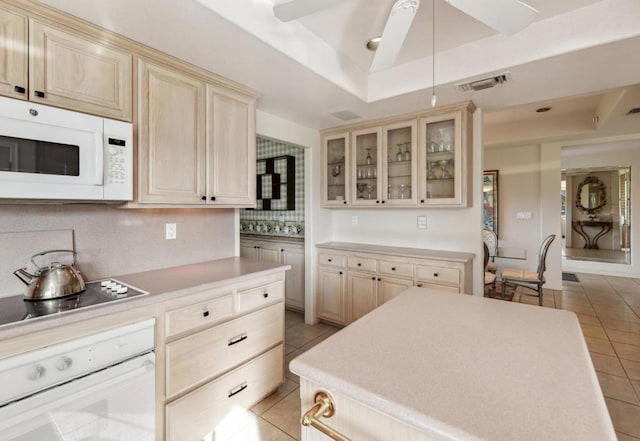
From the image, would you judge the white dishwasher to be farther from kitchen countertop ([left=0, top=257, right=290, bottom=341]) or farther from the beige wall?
the beige wall

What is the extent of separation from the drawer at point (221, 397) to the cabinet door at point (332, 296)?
1251 mm

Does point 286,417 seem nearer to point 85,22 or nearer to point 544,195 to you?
point 85,22

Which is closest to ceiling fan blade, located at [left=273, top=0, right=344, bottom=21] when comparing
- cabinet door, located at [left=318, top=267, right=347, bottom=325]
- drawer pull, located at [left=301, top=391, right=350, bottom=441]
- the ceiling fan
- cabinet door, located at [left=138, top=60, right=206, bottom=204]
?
the ceiling fan

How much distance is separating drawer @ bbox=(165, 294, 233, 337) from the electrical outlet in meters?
0.73

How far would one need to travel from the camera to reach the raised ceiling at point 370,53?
1573 mm

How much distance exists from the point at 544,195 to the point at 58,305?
19.9 ft

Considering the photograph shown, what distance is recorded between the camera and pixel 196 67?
78.3 inches

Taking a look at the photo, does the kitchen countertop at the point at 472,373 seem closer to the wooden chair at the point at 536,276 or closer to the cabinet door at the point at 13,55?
the cabinet door at the point at 13,55

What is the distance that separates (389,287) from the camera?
9.97 ft

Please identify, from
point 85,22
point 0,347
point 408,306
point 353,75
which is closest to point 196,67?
point 85,22

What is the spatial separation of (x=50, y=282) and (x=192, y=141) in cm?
110

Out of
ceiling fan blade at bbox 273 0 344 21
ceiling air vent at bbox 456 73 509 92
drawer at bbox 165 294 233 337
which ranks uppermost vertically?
ceiling air vent at bbox 456 73 509 92

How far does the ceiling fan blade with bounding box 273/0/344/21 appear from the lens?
4.18 ft

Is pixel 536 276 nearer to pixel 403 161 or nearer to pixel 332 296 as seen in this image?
pixel 403 161
